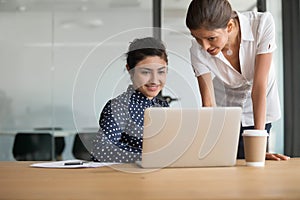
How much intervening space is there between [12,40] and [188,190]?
12.2 feet

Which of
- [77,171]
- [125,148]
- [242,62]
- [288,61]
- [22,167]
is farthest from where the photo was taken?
[288,61]

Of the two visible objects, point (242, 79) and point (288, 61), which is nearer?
point (242, 79)

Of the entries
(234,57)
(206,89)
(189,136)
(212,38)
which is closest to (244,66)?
(234,57)

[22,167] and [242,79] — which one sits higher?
[242,79]

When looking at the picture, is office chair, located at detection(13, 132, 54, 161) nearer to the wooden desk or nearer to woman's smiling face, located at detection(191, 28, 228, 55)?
woman's smiling face, located at detection(191, 28, 228, 55)

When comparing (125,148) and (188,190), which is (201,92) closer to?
(125,148)

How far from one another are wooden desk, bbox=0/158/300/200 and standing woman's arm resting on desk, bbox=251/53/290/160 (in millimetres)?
331

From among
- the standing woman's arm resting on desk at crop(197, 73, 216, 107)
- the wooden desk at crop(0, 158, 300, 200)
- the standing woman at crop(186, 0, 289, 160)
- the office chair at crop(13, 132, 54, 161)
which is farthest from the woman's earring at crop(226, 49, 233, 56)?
the office chair at crop(13, 132, 54, 161)

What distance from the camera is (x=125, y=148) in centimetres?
184

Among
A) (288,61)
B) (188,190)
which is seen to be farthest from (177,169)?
(288,61)

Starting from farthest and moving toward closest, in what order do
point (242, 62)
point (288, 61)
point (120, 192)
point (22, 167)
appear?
point (288, 61) < point (242, 62) < point (22, 167) < point (120, 192)

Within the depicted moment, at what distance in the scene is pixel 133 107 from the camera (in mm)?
1970

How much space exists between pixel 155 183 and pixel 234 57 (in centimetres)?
106

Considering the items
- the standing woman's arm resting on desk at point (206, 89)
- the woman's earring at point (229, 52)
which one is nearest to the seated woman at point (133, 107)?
the standing woman's arm resting on desk at point (206, 89)
